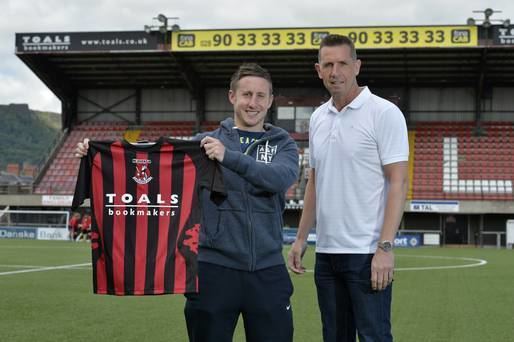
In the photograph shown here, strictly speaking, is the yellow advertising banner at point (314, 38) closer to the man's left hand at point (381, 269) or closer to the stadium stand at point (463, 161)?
the stadium stand at point (463, 161)

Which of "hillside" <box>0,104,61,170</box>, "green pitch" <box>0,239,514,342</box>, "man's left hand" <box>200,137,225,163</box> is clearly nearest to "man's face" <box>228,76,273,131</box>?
"man's left hand" <box>200,137,225,163</box>

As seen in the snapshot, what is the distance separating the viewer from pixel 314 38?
1289 inches

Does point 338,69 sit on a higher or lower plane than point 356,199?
higher

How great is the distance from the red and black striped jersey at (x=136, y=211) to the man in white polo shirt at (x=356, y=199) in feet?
2.47

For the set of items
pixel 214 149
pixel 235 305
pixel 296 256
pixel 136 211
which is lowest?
pixel 235 305

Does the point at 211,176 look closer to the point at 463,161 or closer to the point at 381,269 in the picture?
the point at 381,269

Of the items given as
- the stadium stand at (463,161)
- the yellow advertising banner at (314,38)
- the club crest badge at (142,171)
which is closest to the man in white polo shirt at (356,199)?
the club crest badge at (142,171)

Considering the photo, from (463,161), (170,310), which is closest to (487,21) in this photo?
(463,161)

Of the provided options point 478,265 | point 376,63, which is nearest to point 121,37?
point 376,63

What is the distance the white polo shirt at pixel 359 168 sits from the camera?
3.69 m

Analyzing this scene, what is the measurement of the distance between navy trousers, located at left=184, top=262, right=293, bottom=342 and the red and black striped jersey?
284mm

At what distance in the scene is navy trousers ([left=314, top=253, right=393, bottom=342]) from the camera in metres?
3.70

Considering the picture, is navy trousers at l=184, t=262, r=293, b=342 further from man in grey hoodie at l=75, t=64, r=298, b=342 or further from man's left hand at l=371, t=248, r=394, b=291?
man's left hand at l=371, t=248, r=394, b=291

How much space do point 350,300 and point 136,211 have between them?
123 cm
